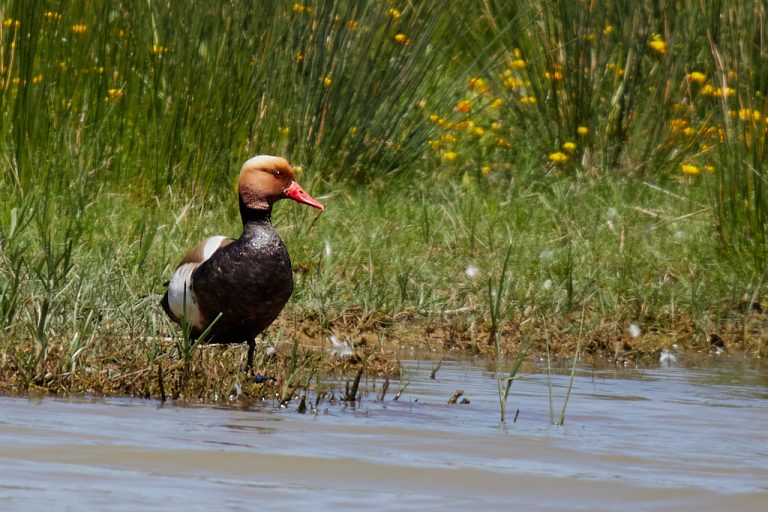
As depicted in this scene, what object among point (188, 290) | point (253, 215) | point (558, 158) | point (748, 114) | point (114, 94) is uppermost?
point (748, 114)

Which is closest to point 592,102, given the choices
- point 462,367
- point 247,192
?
point 462,367

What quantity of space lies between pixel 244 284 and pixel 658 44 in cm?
539

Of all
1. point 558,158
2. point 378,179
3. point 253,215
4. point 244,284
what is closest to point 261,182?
point 253,215

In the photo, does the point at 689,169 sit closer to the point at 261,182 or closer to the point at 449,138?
the point at 449,138

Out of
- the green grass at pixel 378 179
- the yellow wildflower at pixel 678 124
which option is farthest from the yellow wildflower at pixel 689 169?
the yellow wildflower at pixel 678 124

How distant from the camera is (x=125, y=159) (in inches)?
292

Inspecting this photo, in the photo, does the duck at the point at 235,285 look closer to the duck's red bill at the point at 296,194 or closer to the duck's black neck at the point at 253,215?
the duck's black neck at the point at 253,215

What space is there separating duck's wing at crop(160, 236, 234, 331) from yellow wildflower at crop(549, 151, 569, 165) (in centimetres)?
451

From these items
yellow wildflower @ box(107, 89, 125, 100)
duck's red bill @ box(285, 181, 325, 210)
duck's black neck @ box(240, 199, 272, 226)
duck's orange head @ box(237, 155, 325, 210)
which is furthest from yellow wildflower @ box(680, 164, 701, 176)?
duck's black neck @ box(240, 199, 272, 226)

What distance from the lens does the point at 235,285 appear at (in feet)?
15.6

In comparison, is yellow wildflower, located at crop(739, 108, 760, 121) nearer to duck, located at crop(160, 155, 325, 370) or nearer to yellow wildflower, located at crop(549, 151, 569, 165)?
yellow wildflower, located at crop(549, 151, 569, 165)

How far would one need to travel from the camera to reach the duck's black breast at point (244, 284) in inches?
187

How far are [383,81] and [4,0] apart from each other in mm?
2554

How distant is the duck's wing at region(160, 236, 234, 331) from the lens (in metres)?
4.84
